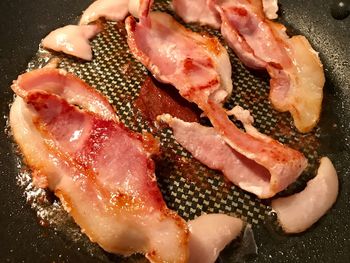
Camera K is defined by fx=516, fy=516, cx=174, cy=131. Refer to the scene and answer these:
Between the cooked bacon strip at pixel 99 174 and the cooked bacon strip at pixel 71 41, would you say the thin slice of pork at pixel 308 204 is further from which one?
the cooked bacon strip at pixel 71 41

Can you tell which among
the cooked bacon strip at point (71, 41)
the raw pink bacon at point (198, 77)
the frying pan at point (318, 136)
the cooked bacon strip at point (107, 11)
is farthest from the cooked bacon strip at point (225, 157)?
the cooked bacon strip at point (107, 11)

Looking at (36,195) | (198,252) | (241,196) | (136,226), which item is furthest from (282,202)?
(36,195)

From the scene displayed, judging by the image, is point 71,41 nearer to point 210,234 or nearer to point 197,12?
point 197,12

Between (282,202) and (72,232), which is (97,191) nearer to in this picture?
(72,232)

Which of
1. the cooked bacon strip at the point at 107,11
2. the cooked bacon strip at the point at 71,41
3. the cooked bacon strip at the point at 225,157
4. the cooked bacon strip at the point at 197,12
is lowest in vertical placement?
the cooked bacon strip at the point at 71,41

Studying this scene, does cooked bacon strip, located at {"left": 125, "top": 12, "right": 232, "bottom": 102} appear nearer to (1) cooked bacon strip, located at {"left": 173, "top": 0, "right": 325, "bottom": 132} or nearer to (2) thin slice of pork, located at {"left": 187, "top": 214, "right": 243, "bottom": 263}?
(1) cooked bacon strip, located at {"left": 173, "top": 0, "right": 325, "bottom": 132}

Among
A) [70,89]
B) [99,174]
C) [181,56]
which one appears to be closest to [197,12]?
[181,56]
